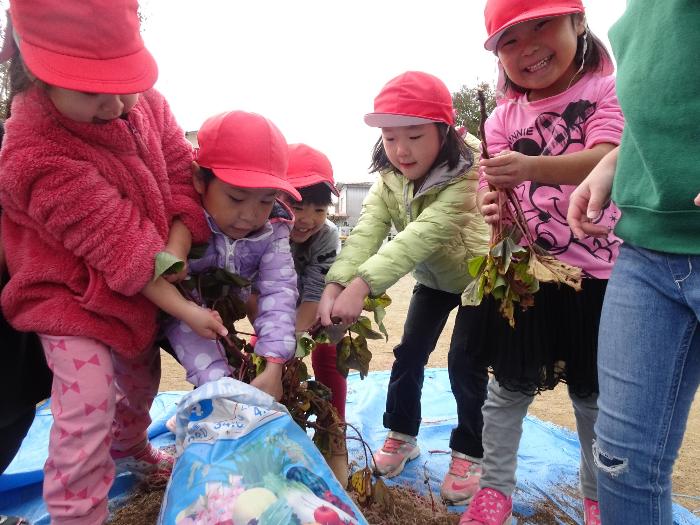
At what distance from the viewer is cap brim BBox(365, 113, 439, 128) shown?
206 cm

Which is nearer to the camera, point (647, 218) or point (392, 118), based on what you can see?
point (647, 218)

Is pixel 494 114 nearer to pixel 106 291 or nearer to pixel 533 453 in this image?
pixel 106 291

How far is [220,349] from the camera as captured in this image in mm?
1705

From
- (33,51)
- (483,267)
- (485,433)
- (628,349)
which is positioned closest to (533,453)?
(485,433)

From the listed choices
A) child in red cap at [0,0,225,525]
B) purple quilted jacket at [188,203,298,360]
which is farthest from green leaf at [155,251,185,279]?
purple quilted jacket at [188,203,298,360]

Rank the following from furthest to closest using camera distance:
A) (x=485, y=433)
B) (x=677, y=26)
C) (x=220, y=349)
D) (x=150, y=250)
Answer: (x=485, y=433)
(x=220, y=349)
(x=150, y=250)
(x=677, y=26)

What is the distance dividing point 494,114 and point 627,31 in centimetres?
74

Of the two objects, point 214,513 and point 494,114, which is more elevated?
point 494,114

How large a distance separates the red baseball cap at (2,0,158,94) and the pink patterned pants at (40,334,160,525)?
2.36ft

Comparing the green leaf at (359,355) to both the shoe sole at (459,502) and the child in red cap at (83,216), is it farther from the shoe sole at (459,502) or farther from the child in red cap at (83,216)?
the shoe sole at (459,502)

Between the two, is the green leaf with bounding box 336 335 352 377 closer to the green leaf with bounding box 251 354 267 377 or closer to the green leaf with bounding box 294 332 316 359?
the green leaf with bounding box 294 332 316 359

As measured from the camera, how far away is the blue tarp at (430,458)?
7.06ft

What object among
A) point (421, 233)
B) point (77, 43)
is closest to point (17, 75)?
point (77, 43)

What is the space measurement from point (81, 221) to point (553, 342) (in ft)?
4.92
